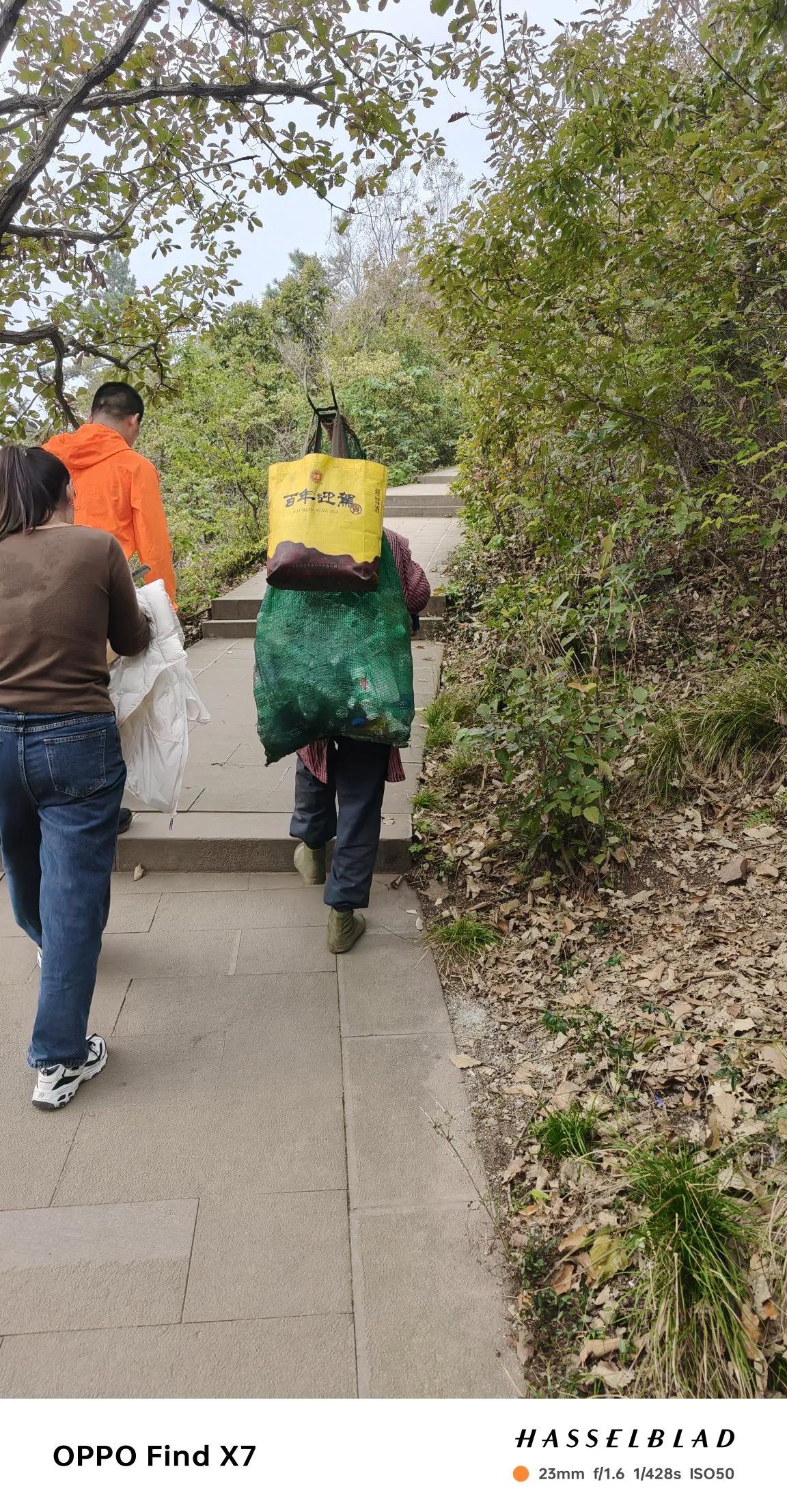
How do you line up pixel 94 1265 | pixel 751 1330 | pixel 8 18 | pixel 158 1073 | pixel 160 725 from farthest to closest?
1. pixel 8 18
2. pixel 160 725
3. pixel 158 1073
4. pixel 94 1265
5. pixel 751 1330

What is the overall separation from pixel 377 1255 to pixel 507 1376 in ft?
1.36

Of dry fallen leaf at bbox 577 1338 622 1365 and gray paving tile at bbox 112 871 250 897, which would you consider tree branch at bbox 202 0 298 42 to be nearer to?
gray paving tile at bbox 112 871 250 897

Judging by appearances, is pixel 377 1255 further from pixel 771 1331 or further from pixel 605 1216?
pixel 771 1331

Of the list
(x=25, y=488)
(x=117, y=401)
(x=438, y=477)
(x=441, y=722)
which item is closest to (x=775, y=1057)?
(x=25, y=488)

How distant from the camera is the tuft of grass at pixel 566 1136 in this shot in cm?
245

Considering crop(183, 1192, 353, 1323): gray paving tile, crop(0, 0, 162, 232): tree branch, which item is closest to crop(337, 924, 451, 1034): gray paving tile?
crop(183, 1192, 353, 1323): gray paving tile

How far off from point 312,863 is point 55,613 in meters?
1.70

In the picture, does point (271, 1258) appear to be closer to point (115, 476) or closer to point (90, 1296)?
point (90, 1296)

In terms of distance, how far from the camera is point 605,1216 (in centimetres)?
219

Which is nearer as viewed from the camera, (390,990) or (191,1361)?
(191,1361)

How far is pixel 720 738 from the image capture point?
414cm

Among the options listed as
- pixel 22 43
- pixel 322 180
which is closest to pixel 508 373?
pixel 322 180

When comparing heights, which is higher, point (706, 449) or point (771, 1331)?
point (706, 449)

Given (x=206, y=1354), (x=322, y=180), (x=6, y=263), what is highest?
(x=322, y=180)
